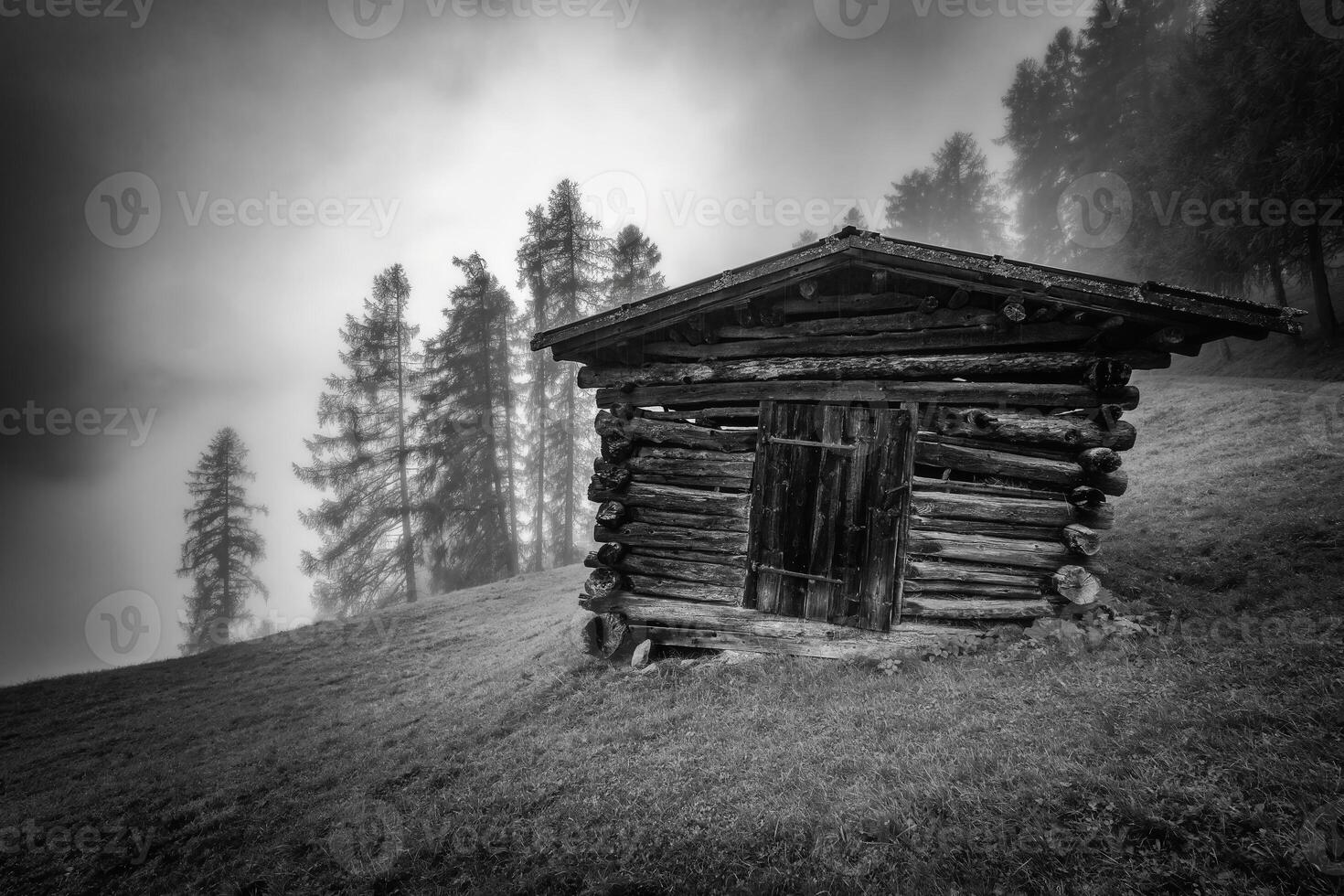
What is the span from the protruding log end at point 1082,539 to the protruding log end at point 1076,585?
0.22 metres

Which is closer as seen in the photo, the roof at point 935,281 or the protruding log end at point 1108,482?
the roof at point 935,281

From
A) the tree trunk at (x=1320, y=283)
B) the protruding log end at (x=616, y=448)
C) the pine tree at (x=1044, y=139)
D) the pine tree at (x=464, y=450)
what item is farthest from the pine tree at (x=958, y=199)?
the protruding log end at (x=616, y=448)

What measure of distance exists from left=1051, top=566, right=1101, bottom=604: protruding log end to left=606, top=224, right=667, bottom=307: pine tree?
17740 millimetres

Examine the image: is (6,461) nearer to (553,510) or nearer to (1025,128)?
(553,510)

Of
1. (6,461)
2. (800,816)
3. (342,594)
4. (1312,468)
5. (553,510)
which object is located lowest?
(6,461)

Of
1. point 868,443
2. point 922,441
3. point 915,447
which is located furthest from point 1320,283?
point 868,443

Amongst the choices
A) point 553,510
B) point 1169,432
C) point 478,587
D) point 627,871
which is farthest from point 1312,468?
point 553,510

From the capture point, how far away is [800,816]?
3549 mm

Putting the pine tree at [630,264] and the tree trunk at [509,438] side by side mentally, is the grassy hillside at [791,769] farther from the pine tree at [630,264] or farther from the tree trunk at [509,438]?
the pine tree at [630,264]

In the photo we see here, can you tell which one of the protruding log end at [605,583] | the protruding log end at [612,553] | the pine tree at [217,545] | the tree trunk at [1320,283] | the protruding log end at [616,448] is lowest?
the pine tree at [217,545]

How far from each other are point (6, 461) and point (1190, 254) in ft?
685

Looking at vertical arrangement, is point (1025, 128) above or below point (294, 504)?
above

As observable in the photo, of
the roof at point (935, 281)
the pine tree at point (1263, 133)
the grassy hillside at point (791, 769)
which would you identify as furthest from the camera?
the pine tree at point (1263, 133)

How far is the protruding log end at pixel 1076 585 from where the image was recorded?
18.9 ft
